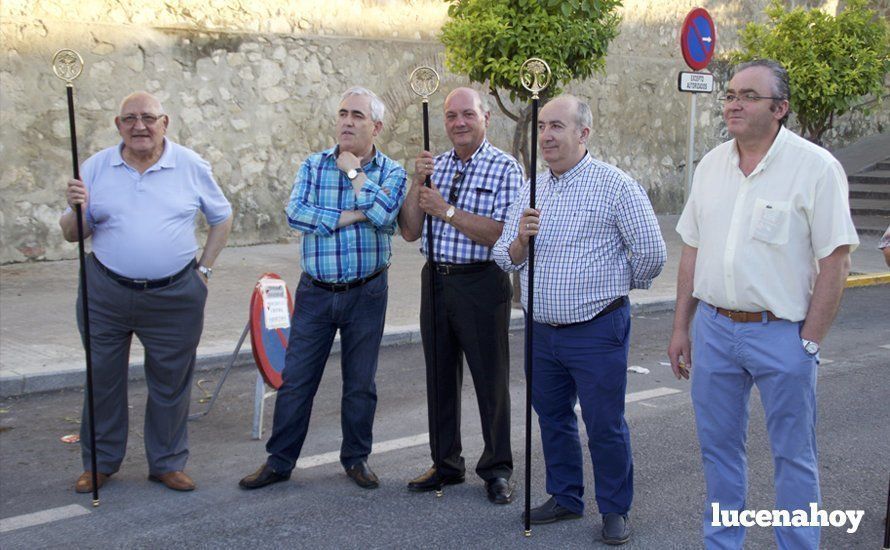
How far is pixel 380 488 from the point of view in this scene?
5.15 metres

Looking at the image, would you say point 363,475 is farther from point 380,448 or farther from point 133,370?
point 133,370

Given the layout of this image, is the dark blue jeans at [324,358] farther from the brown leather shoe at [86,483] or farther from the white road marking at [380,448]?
the brown leather shoe at [86,483]

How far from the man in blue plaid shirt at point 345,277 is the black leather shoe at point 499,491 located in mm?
603

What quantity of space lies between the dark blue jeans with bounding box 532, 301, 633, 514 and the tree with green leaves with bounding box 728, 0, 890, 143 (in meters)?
9.64

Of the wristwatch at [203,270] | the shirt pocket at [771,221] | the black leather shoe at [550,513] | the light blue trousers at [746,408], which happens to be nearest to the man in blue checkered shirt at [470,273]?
the black leather shoe at [550,513]

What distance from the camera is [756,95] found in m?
3.72

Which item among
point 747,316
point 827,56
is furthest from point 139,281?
point 827,56

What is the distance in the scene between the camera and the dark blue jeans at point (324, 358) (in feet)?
16.7

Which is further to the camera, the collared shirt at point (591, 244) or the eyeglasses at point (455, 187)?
the eyeglasses at point (455, 187)

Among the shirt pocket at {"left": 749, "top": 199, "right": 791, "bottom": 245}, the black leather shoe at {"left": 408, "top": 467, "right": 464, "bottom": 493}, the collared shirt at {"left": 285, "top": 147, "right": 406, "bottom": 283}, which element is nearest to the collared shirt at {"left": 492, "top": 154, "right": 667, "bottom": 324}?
the shirt pocket at {"left": 749, "top": 199, "right": 791, "bottom": 245}

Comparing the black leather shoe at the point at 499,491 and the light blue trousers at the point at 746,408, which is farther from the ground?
the light blue trousers at the point at 746,408

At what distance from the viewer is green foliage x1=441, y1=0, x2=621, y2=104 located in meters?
9.61

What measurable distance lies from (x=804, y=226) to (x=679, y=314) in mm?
667

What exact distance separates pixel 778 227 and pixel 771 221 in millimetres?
33
